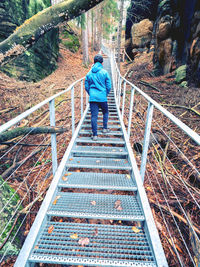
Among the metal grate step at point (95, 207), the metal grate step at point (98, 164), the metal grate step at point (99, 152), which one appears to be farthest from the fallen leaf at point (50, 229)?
the metal grate step at point (99, 152)

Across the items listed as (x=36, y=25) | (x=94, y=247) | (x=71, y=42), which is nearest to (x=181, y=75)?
(x=36, y=25)

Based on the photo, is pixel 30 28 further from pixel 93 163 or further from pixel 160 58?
pixel 160 58

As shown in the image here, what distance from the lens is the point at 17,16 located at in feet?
20.4

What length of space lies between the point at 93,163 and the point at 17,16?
6.86 m

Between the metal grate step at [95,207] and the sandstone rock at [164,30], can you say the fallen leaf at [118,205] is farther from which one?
the sandstone rock at [164,30]

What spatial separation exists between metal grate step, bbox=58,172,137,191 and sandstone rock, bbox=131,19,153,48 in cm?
1463

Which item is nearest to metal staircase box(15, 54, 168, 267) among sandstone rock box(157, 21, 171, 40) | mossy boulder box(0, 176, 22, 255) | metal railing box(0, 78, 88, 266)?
metal railing box(0, 78, 88, 266)

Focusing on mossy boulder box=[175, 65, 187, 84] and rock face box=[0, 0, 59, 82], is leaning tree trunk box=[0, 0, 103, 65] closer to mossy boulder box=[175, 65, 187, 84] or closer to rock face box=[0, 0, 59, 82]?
rock face box=[0, 0, 59, 82]

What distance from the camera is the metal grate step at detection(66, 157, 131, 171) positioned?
2.82m

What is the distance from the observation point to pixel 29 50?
7141 mm

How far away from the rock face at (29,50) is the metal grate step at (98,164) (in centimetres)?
494

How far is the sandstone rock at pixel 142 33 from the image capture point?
13.4m

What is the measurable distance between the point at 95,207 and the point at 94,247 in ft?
1.56

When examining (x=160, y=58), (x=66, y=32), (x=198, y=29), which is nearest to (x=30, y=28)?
(x=198, y=29)
